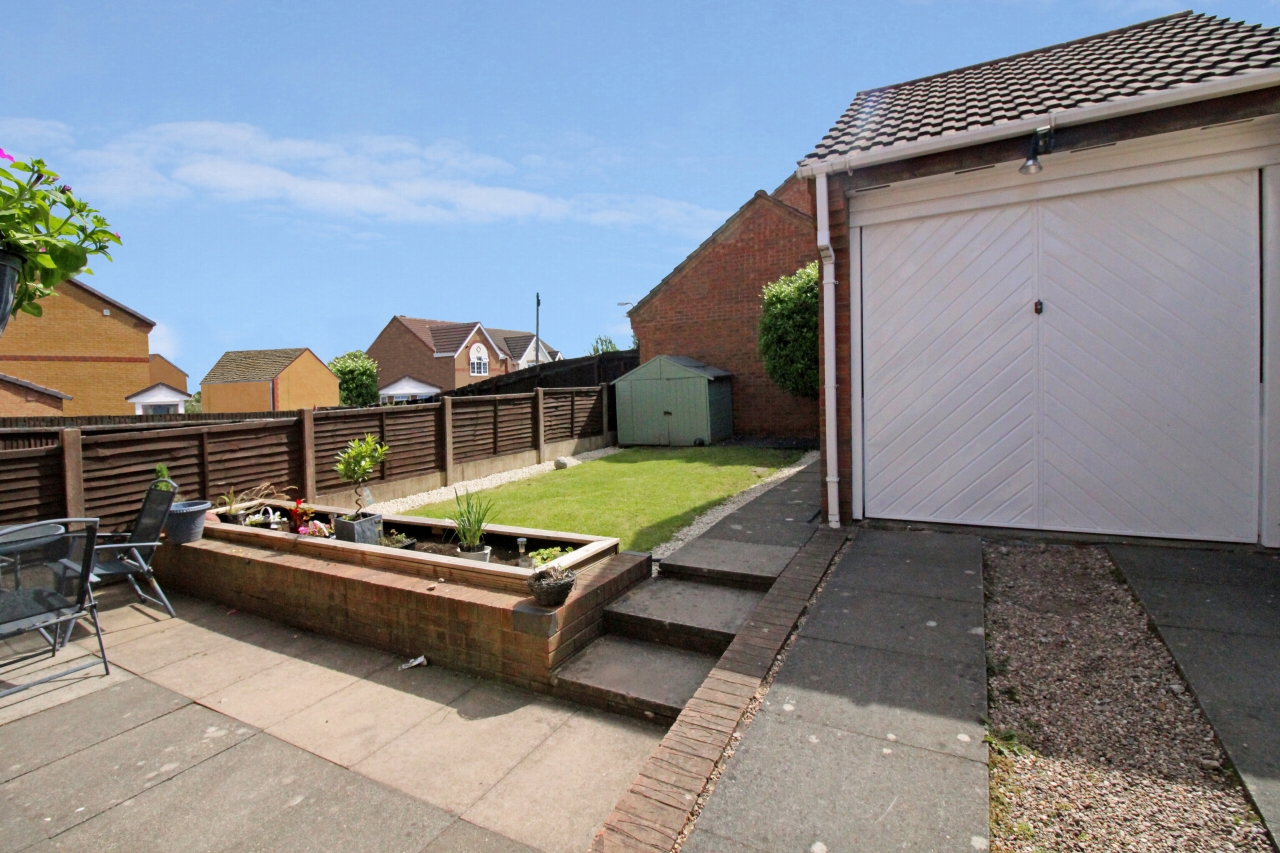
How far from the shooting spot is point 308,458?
8.35 metres

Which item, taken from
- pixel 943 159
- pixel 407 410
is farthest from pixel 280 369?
pixel 943 159

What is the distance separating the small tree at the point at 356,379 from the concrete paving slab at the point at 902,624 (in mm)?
37149

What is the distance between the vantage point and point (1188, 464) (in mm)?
4824

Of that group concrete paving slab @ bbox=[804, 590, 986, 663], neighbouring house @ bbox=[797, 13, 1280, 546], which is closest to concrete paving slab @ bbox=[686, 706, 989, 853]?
concrete paving slab @ bbox=[804, 590, 986, 663]

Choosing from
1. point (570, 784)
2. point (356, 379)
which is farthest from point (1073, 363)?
point (356, 379)

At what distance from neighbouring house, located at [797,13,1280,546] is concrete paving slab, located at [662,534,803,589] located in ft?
3.29

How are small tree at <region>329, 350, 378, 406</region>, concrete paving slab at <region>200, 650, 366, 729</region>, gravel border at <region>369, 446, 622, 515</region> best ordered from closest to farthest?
concrete paving slab at <region>200, 650, 366, 729</region>, gravel border at <region>369, 446, 622, 515</region>, small tree at <region>329, 350, 378, 406</region>

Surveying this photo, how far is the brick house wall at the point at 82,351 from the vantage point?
24.7 metres

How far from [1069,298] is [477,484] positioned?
28.9 feet

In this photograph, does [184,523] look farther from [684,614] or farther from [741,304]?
[741,304]

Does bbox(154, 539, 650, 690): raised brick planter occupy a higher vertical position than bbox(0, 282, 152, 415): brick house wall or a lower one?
lower

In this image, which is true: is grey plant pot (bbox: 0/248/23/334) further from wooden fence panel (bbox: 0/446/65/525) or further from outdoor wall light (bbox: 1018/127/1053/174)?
outdoor wall light (bbox: 1018/127/1053/174)

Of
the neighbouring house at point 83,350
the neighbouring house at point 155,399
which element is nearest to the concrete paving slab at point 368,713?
the neighbouring house at point 83,350

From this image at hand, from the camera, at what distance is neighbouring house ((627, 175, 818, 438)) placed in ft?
51.6
